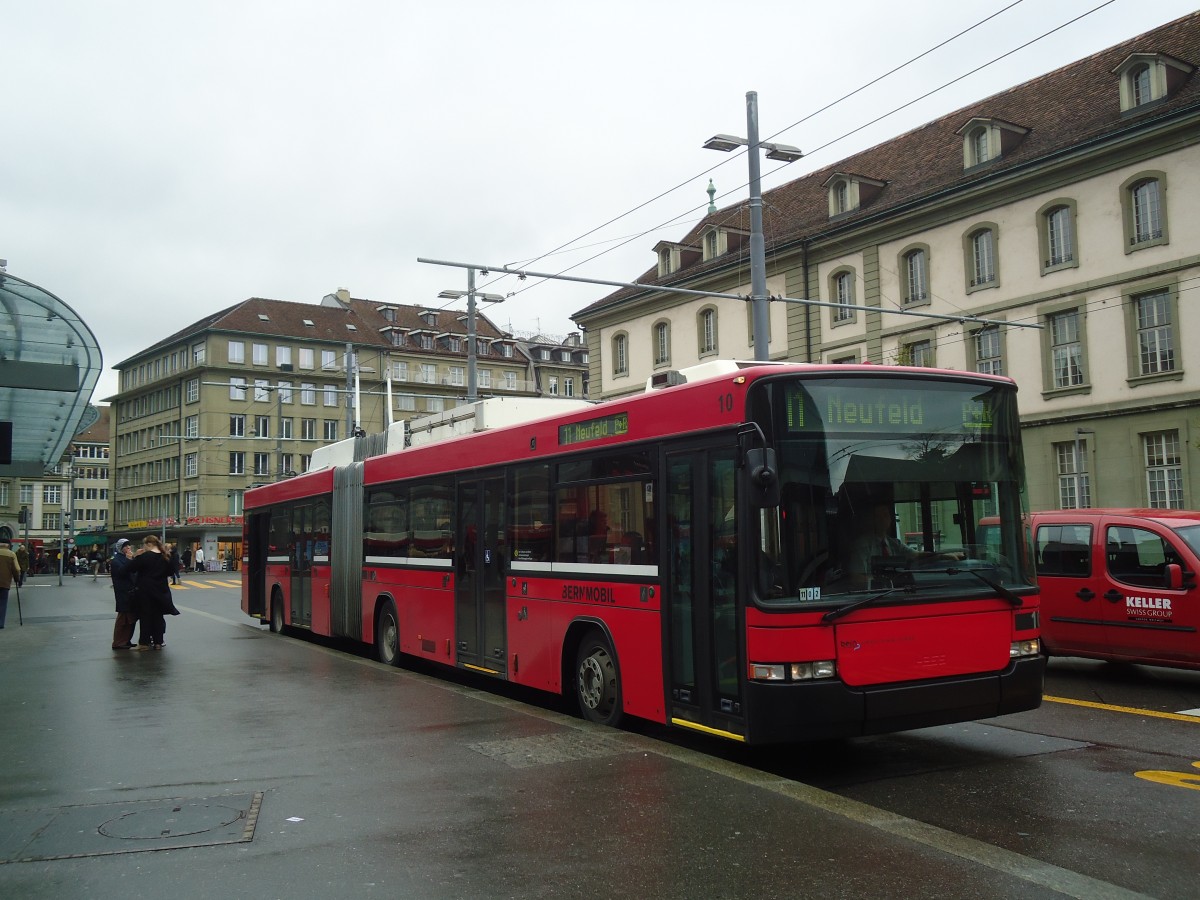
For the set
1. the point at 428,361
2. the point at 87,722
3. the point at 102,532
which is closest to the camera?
the point at 87,722

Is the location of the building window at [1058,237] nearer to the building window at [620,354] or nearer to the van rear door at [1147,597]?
the building window at [620,354]

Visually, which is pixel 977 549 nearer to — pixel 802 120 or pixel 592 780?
pixel 592 780

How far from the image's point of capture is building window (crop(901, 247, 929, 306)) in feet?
124

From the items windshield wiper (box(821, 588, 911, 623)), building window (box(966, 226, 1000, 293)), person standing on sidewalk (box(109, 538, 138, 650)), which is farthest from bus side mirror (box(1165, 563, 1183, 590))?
building window (box(966, 226, 1000, 293))

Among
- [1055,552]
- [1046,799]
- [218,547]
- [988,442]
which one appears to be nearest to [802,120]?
[1055,552]

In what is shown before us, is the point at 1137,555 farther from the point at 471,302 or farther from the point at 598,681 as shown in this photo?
the point at 471,302

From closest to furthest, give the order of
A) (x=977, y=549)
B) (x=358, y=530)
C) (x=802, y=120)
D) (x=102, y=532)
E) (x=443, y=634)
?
(x=977, y=549)
(x=443, y=634)
(x=358, y=530)
(x=802, y=120)
(x=102, y=532)

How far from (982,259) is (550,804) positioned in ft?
108

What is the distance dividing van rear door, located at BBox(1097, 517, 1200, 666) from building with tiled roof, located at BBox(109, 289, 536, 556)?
239 ft

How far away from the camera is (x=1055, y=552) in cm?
1289

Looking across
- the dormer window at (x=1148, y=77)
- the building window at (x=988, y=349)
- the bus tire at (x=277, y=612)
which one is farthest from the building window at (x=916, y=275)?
the bus tire at (x=277, y=612)

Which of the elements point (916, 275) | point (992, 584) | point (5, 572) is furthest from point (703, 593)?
point (916, 275)

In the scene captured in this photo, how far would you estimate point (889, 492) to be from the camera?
755 centimetres

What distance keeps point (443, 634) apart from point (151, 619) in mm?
6033
